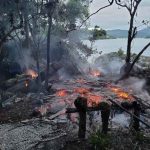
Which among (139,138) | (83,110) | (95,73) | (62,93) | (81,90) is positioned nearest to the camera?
(139,138)

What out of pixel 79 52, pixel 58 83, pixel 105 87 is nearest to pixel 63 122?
pixel 105 87

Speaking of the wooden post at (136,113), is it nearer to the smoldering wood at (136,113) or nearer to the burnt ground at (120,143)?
the smoldering wood at (136,113)

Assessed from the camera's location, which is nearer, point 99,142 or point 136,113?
point 99,142

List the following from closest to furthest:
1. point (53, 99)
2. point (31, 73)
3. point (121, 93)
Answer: point (53, 99)
point (121, 93)
point (31, 73)

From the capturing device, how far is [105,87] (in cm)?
2311

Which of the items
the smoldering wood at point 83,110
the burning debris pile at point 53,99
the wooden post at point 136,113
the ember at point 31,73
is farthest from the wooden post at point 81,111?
the ember at point 31,73

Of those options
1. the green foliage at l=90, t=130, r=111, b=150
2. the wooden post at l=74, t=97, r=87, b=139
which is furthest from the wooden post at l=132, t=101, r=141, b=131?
the wooden post at l=74, t=97, r=87, b=139

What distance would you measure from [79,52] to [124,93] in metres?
17.5

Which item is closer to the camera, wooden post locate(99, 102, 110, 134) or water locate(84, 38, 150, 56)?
wooden post locate(99, 102, 110, 134)

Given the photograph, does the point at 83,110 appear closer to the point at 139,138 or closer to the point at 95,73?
the point at 139,138

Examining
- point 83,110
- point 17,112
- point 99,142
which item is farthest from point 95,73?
point 99,142

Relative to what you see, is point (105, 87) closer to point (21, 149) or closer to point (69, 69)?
point (69, 69)

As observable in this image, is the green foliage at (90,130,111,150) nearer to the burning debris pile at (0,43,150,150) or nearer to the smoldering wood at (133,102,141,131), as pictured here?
the burning debris pile at (0,43,150,150)

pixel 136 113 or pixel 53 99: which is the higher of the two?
pixel 136 113
